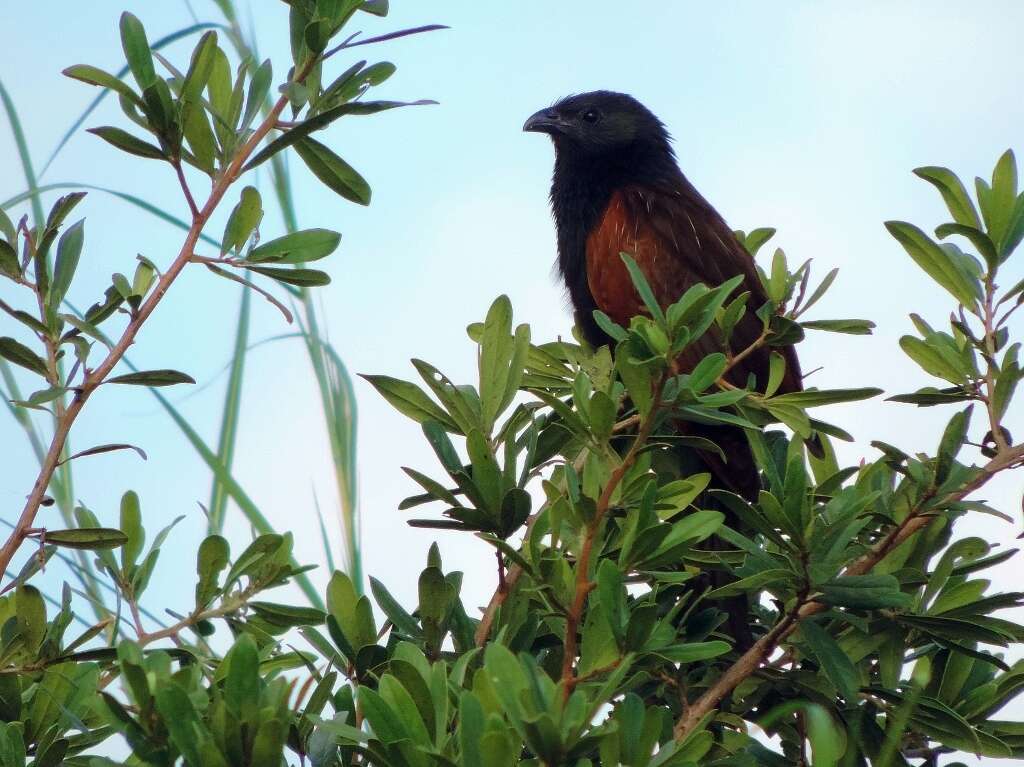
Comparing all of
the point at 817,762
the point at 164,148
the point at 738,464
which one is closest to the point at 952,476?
the point at 817,762

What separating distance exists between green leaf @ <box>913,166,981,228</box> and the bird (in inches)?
34.7

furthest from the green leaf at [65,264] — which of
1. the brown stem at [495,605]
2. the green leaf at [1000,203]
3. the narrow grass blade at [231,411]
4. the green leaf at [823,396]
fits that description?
the narrow grass blade at [231,411]

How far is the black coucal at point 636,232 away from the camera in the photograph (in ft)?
10.5

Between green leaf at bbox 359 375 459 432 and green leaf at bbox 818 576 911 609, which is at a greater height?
green leaf at bbox 359 375 459 432

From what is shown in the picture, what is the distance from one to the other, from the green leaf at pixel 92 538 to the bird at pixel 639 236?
1195mm

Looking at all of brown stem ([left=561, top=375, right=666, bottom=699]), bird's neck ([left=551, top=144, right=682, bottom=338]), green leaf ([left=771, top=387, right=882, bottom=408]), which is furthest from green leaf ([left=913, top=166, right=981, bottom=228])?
bird's neck ([left=551, top=144, right=682, bottom=338])

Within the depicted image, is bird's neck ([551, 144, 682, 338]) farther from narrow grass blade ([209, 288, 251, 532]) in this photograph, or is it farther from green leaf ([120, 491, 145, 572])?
green leaf ([120, 491, 145, 572])

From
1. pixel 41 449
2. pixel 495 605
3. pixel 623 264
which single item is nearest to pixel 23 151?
pixel 41 449

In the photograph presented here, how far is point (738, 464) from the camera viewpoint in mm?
2986

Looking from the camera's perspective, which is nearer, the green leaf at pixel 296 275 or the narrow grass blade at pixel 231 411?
the green leaf at pixel 296 275

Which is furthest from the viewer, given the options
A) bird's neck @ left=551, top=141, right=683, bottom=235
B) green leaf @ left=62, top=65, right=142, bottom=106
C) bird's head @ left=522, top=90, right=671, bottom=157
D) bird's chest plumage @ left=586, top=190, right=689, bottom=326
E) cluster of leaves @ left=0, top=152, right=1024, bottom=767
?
bird's head @ left=522, top=90, right=671, bottom=157

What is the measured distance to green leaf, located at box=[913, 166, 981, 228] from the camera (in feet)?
5.69

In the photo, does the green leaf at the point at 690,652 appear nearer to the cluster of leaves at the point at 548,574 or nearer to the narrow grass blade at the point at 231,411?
the cluster of leaves at the point at 548,574

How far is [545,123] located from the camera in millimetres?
4336
